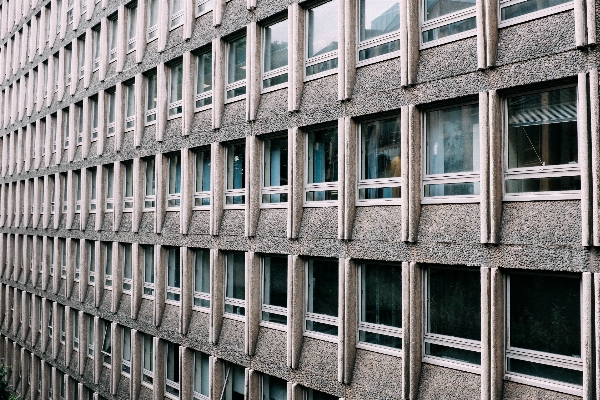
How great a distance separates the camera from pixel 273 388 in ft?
51.9

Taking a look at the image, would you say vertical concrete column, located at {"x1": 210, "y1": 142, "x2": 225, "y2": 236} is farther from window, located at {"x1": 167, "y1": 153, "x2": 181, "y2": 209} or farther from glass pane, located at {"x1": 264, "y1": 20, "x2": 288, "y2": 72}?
glass pane, located at {"x1": 264, "y1": 20, "x2": 288, "y2": 72}

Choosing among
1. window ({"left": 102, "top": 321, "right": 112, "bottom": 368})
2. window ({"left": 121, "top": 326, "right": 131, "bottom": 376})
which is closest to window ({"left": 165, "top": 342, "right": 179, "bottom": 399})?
window ({"left": 121, "top": 326, "right": 131, "bottom": 376})

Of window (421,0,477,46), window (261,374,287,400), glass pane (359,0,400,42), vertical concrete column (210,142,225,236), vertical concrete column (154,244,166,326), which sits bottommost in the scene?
window (261,374,287,400)

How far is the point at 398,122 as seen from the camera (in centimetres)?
1304

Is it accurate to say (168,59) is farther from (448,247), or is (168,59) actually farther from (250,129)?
(448,247)

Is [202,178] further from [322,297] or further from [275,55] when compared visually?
[322,297]

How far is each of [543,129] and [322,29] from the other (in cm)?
663

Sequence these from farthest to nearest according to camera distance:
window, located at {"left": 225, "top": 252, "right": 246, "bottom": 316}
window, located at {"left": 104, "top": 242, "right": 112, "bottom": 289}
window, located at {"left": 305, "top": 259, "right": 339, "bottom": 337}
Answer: window, located at {"left": 104, "top": 242, "right": 112, "bottom": 289}
window, located at {"left": 225, "top": 252, "right": 246, "bottom": 316}
window, located at {"left": 305, "top": 259, "right": 339, "bottom": 337}

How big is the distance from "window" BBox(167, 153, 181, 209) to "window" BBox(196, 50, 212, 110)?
2275 mm

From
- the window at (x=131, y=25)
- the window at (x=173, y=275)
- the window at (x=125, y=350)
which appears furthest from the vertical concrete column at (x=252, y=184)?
the window at (x=131, y=25)

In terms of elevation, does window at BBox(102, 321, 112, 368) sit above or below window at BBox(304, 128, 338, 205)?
below

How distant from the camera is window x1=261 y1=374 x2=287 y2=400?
1553 cm

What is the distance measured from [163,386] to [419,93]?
45.5 feet

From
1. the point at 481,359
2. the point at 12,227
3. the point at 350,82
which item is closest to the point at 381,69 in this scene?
the point at 350,82
